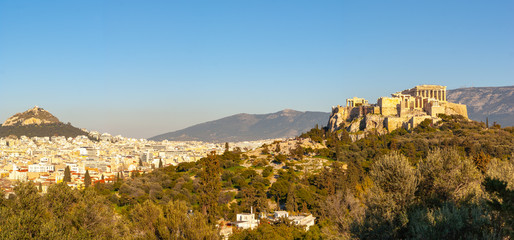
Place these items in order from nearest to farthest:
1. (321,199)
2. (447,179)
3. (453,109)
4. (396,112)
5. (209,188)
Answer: (447,179) < (209,188) < (321,199) < (396,112) < (453,109)

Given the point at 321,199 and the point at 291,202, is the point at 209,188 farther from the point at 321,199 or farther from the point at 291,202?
the point at 321,199

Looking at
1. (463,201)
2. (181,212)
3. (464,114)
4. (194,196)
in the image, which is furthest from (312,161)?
(463,201)

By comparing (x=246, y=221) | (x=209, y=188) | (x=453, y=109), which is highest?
(x=453, y=109)

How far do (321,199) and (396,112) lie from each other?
40014 mm

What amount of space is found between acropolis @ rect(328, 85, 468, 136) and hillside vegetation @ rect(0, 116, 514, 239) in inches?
380

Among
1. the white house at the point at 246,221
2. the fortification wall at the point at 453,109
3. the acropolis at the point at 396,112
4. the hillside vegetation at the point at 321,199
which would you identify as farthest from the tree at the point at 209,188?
the fortification wall at the point at 453,109

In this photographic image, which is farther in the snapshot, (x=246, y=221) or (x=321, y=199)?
(x=321, y=199)

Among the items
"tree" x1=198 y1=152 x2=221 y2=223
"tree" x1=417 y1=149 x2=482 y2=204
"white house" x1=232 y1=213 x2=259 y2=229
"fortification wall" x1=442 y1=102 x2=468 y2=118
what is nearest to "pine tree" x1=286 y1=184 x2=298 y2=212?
"white house" x1=232 y1=213 x2=259 y2=229

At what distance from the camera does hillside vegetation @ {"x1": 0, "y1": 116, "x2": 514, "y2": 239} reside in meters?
14.6

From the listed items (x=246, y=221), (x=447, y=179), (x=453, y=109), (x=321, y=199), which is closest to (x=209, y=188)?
(x=246, y=221)

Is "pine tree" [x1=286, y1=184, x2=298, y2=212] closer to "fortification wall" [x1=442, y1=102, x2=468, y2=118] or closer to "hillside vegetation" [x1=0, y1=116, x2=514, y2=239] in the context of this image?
"hillside vegetation" [x1=0, y1=116, x2=514, y2=239]

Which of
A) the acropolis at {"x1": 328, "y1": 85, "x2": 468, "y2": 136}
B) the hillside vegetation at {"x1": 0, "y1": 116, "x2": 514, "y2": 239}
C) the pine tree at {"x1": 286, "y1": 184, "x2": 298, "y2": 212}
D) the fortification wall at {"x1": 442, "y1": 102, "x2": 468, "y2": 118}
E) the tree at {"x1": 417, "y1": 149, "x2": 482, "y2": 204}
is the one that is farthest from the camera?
the fortification wall at {"x1": 442, "y1": 102, "x2": 468, "y2": 118}

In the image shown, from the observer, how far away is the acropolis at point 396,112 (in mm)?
74750

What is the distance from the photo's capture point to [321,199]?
141ft
